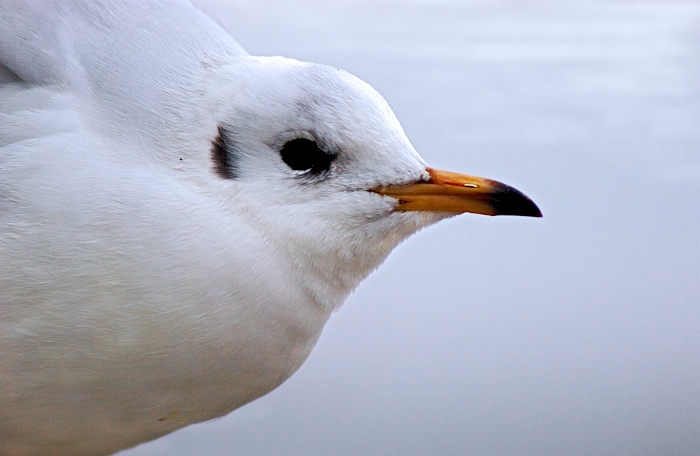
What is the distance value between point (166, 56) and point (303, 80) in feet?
0.57

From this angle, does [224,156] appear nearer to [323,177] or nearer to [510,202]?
[323,177]

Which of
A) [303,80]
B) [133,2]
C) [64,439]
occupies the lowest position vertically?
[64,439]

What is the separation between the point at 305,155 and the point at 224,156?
94 millimetres

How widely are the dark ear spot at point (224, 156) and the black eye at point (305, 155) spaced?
0.19ft

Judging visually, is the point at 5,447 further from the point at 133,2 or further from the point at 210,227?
the point at 133,2

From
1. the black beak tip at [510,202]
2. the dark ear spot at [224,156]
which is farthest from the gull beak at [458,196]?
the dark ear spot at [224,156]

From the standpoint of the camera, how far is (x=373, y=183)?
1.05 m

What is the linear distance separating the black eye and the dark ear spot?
6 centimetres

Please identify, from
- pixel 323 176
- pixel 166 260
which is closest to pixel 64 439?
pixel 166 260

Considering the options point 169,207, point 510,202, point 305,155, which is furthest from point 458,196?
point 169,207

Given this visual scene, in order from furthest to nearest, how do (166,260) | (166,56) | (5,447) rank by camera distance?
1. (5,447)
2. (166,56)
3. (166,260)

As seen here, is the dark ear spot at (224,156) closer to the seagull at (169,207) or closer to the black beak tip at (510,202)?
the seagull at (169,207)

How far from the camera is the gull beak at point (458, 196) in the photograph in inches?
41.6

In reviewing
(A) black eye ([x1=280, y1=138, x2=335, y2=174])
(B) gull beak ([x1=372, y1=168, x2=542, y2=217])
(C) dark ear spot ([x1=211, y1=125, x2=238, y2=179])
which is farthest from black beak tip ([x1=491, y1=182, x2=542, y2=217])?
(C) dark ear spot ([x1=211, y1=125, x2=238, y2=179])
